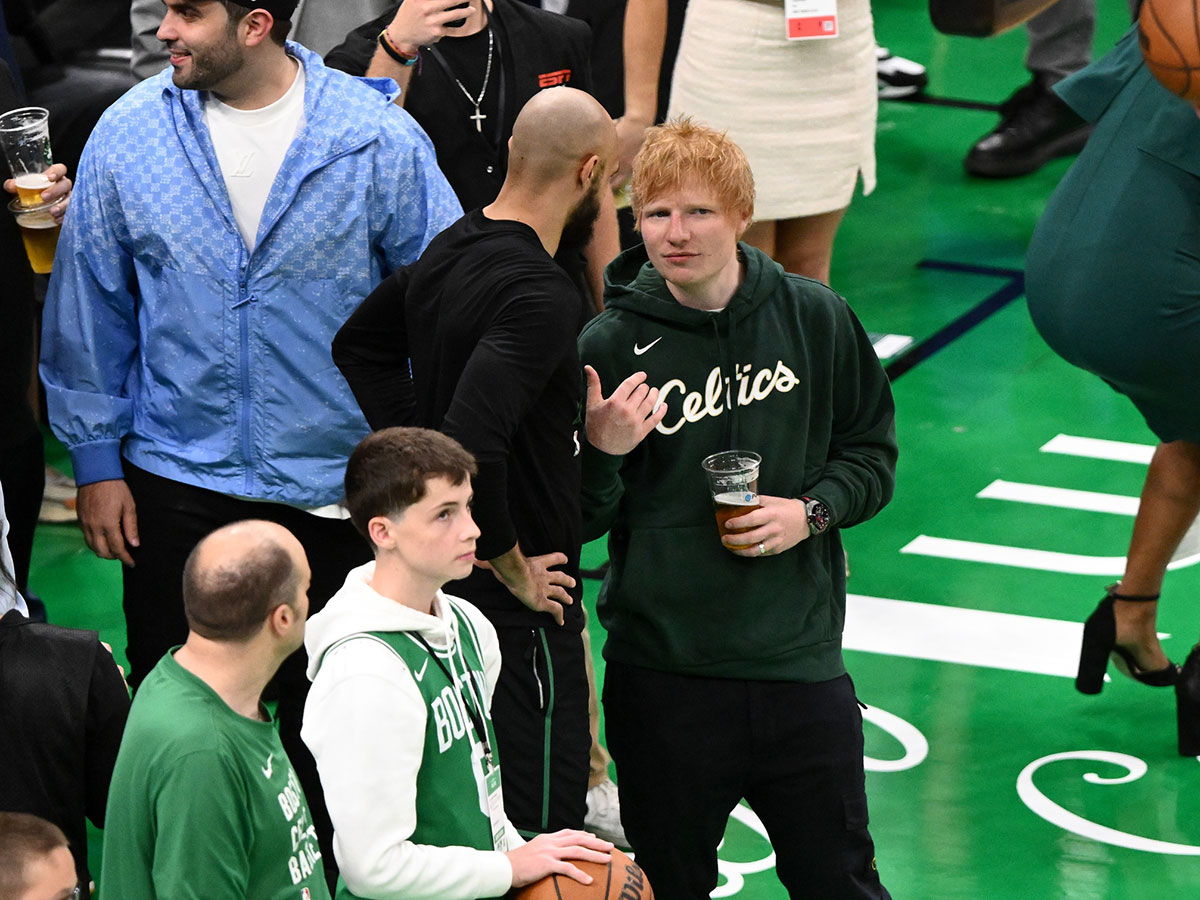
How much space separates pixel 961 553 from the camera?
6270mm

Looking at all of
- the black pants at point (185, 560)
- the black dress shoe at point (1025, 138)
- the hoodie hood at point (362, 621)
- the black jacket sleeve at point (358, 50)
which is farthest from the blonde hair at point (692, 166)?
the black dress shoe at point (1025, 138)

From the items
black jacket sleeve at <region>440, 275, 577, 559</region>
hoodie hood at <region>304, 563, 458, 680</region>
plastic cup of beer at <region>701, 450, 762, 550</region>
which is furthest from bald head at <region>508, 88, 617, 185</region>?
hoodie hood at <region>304, 563, 458, 680</region>

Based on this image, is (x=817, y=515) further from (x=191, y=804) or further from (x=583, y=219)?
(x=191, y=804)

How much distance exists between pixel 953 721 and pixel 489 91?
2.23m

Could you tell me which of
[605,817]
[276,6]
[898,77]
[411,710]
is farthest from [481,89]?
[898,77]

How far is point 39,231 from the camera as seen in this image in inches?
174

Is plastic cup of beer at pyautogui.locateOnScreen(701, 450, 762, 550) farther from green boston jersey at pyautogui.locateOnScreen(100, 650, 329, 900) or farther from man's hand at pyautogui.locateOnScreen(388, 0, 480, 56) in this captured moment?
man's hand at pyautogui.locateOnScreen(388, 0, 480, 56)

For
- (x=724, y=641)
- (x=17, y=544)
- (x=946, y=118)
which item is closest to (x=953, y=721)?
(x=724, y=641)

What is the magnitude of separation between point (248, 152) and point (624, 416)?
1.19 metres

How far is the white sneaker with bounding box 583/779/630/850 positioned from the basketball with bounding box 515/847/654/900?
58.9 inches

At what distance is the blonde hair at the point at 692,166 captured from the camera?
3631 millimetres

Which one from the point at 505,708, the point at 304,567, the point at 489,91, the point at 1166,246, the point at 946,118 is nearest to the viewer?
the point at 304,567

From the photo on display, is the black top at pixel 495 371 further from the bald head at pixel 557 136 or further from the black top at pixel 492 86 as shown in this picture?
the black top at pixel 492 86

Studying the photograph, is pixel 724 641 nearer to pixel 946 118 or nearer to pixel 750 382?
pixel 750 382
